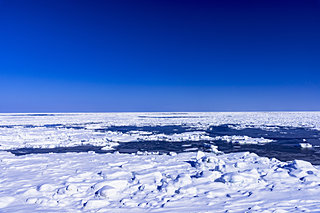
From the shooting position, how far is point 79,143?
12.5m

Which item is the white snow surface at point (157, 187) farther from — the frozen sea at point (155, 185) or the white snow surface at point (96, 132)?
the white snow surface at point (96, 132)

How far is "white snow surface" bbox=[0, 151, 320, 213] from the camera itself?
4086 mm

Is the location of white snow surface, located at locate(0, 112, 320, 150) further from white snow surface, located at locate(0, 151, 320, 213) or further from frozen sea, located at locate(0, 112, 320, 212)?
white snow surface, located at locate(0, 151, 320, 213)

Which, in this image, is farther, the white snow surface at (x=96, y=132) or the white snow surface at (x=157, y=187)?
the white snow surface at (x=96, y=132)

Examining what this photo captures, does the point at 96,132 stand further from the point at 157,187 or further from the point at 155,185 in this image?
the point at 157,187

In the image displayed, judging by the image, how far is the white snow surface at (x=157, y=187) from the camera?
13.4 ft

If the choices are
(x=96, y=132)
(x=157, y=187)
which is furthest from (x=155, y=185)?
(x=96, y=132)

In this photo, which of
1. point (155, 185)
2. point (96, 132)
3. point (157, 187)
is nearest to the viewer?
point (157, 187)

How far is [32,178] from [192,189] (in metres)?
4.19

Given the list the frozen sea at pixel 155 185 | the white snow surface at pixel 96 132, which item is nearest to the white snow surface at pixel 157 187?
the frozen sea at pixel 155 185

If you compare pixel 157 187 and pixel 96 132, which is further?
pixel 96 132

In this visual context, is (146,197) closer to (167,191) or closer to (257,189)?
(167,191)

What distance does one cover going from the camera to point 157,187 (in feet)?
16.7

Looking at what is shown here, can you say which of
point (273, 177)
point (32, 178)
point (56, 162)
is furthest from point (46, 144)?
point (273, 177)
